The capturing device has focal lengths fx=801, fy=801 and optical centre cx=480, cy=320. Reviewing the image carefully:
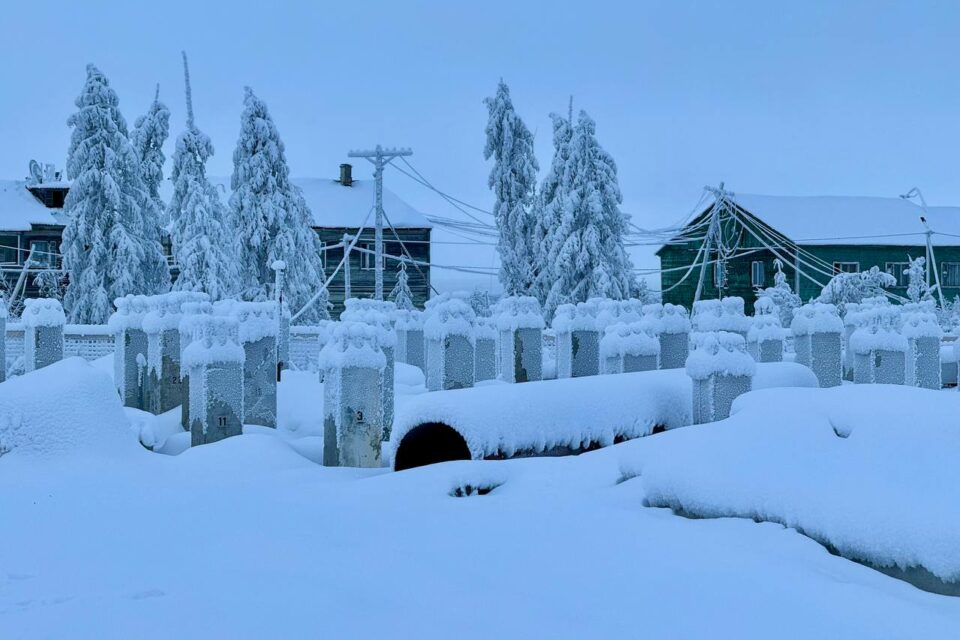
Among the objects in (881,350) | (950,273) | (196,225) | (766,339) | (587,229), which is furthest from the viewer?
(950,273)

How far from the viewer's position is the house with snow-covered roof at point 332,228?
3766 centimetres

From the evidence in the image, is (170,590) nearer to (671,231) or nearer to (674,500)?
(674,500)

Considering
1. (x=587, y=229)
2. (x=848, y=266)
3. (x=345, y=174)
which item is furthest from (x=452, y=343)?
(x=848, y=266)

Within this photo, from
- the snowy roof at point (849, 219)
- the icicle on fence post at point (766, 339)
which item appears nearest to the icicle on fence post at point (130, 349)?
the icicle on fence post at point (766, 339)

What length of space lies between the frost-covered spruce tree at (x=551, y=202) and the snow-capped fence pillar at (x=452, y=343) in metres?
17.1

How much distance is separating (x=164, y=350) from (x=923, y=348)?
12536 millimetres

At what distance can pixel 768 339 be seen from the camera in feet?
46.5

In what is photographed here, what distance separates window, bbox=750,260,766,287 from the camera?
38.9 m

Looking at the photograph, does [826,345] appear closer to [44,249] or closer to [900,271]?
[900,271]

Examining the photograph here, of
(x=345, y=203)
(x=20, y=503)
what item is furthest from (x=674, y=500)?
(x=345, y=203)

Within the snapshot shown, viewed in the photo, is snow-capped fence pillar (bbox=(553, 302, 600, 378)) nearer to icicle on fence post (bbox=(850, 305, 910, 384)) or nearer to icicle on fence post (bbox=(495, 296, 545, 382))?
icicle on fence post (bbox=(495, 296, 545, 382))

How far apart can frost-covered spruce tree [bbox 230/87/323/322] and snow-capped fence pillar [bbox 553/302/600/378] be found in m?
16.2

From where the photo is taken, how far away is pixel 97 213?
2383 centimetres

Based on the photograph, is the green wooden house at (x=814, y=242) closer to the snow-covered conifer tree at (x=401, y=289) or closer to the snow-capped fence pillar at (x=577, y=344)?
the snow-covered conifer tree at (x=401, y=289)
